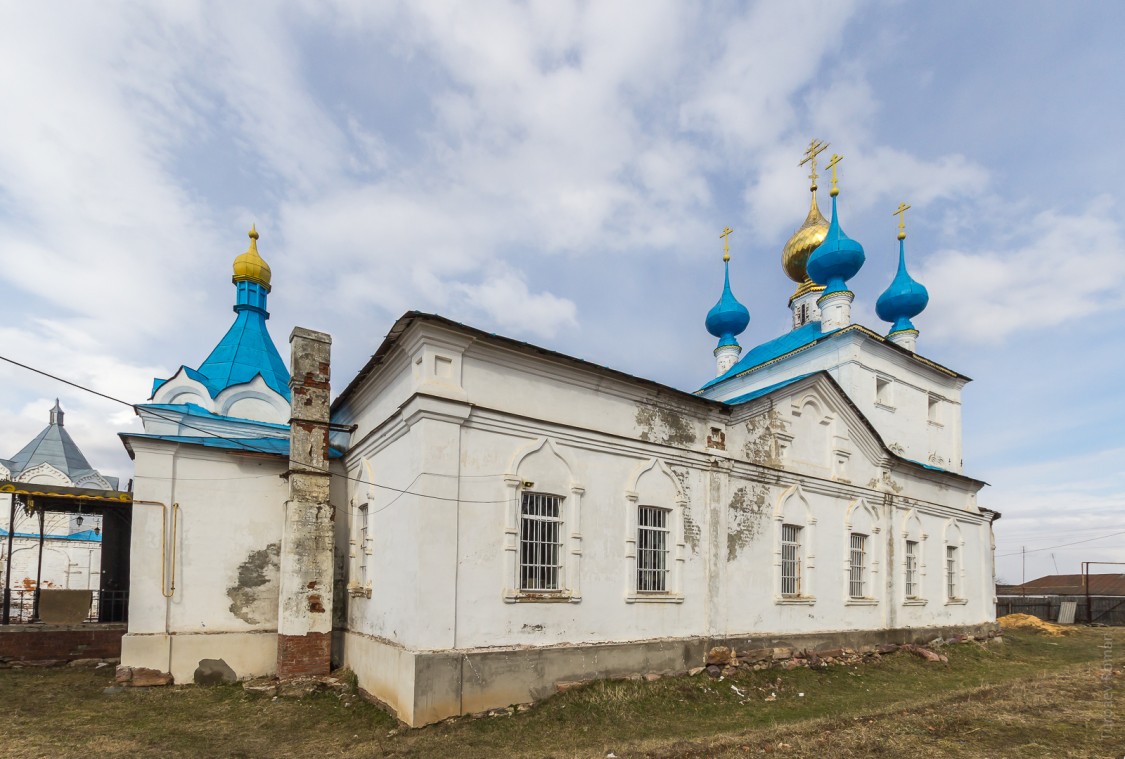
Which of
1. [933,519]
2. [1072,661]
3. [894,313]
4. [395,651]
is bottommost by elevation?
[1072,661]

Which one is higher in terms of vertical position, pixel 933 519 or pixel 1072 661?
pixel 933 519

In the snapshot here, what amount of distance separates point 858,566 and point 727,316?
9992 millimetres

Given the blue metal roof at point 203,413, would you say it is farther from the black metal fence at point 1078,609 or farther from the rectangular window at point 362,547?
the black metal fence at point 1078,609

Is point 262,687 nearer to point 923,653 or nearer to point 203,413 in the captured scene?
point 203,413

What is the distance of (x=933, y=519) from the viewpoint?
17.3 m

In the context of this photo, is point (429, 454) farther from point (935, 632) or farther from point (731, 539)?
point (935, 632)

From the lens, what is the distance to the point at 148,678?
10.3 metres

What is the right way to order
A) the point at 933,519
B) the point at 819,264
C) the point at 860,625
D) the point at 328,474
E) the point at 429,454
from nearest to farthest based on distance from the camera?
the point at 429,454 < the point at 328,474 < the point at 860,625 < the point at 933,519 < the point at 819,264

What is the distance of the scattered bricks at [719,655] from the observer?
428 inches

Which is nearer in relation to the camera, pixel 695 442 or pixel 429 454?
pixel 429 454

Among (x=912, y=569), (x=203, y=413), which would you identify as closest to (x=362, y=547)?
(x=203, y=413)

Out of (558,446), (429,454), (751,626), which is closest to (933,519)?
(751,626)

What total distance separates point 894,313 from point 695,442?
12.6 metres

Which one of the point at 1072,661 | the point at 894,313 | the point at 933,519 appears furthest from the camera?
the point at 894,313
